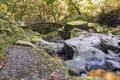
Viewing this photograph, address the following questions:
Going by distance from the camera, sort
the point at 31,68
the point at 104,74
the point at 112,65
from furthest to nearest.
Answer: the point at 112,65
the point at 104,74
the point at 31,68

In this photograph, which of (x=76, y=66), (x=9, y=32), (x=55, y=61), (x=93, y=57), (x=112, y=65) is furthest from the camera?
(x=9, y=32)

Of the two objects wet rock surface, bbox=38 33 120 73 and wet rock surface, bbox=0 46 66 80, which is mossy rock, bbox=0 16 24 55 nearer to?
wet rock surface, bbox=38 33 120 73

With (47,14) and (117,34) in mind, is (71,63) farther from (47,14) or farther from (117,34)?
(47,14)

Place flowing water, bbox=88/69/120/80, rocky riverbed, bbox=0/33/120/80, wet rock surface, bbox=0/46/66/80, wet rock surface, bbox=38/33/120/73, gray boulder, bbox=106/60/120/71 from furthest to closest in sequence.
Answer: gray boulder, bbox=106/60/120/71, wet rock surface, bbox=38/33/120/73, flowing water, bbox=88/69/120/80, rocky riverbed, bbox=0/33/120/80, wet rock surface, bbox=0/46/66/80

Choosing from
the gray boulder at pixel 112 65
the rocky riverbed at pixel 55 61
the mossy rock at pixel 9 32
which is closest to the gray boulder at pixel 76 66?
the rocky riverbed at pixel 55 61

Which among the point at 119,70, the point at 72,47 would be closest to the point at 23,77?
the point at 119,70

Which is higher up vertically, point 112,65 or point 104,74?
point 112,65

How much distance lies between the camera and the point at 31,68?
7.95 m

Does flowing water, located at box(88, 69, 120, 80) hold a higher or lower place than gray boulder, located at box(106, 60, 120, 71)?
lower

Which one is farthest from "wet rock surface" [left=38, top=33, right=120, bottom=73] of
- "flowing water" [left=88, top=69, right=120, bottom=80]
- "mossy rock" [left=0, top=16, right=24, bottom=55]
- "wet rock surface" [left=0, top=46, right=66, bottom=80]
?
"mossy rock" [left=0, top=16, right=24, bottom=55]

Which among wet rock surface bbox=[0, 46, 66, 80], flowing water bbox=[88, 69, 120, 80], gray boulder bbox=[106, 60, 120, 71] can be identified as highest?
wet rock surface bbox=[0, 46, 66, 80]

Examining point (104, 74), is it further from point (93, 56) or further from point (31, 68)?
point (31, 68)

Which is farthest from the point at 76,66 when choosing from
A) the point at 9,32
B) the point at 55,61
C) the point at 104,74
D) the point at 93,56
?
the point at 9,32

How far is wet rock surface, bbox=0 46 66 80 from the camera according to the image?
7244 mm
